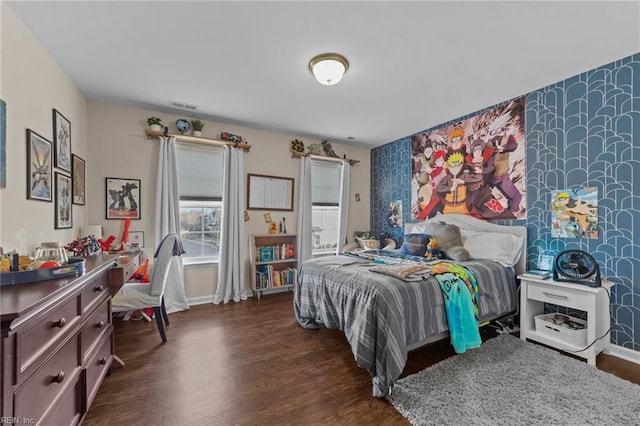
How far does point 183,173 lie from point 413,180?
3.40m

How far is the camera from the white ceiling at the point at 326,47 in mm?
1811

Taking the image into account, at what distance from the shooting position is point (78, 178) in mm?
2863

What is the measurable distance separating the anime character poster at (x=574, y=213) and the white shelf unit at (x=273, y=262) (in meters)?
3.26

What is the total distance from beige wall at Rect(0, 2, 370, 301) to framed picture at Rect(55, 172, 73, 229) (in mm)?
78

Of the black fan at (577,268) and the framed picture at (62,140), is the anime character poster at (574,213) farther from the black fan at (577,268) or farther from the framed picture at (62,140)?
the framed picture at (62,140)

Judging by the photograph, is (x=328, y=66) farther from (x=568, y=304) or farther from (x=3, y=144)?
(x=568, y=304)

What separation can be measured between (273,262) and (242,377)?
2.23 metres

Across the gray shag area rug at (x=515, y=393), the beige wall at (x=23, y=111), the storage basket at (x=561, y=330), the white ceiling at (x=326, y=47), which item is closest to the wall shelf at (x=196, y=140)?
the white ceiling at (x=326, y=47)

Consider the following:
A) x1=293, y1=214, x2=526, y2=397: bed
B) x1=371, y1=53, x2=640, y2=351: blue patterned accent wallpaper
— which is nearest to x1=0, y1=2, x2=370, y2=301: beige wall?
x1=293, y1=214, x2=526, y2=397: bed

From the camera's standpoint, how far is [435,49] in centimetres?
222

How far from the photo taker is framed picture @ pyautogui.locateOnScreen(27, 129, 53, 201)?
194cm

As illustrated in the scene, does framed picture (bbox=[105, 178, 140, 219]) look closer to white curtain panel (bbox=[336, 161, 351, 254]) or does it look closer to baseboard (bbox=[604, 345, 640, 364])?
white curtain panel (bbox=[336, 161, 351, 254])

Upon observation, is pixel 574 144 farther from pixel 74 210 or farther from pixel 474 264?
pixel 74 210

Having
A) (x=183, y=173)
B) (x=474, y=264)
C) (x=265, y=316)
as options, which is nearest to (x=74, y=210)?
(x=183, y=173)
